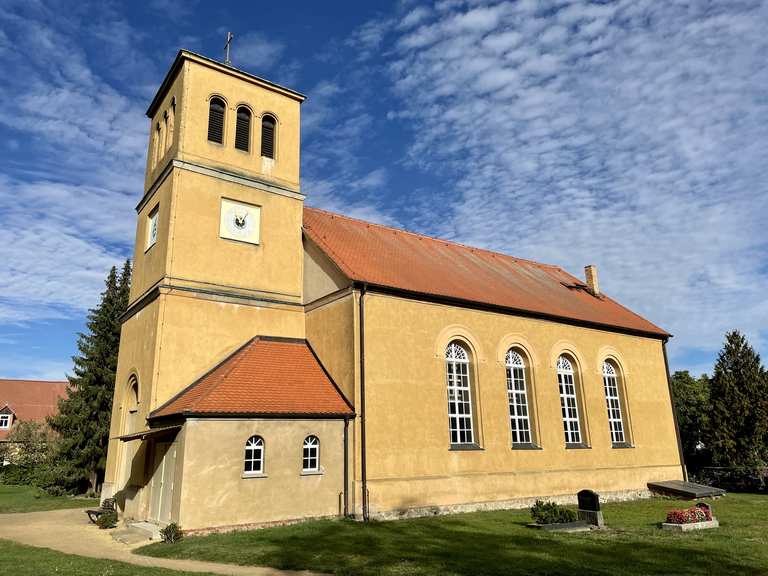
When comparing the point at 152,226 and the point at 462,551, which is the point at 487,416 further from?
the point at 152,226

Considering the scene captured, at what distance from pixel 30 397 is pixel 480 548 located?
61.7 meters

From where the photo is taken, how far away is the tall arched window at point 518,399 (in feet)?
70.4

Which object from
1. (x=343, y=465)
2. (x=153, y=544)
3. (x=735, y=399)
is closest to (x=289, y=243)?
(x=343, y=465)

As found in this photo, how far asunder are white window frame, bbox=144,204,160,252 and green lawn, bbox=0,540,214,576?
34.9 feet

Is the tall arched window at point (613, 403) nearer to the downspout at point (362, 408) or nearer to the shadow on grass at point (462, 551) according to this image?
the shadow on grass at point (462, 551)

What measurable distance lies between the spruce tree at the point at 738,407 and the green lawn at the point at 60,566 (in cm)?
3773

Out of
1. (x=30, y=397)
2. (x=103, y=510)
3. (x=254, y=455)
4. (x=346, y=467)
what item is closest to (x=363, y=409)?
(x=346, y=467)

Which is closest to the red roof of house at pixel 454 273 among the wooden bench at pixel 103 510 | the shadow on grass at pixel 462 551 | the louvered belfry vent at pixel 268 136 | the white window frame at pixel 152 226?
the louvered belfry vent at pixel 268 136

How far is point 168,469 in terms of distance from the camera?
1563 cm

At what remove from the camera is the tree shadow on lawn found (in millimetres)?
10664

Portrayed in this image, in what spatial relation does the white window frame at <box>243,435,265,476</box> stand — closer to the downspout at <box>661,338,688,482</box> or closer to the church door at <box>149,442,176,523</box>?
the church door at <box>149,442,176,523</box>

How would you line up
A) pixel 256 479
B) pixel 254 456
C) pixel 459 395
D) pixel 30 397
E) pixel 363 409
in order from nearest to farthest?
1. pixel 256 479
2. pixel 254 456
3. pixel 363 409
4. pixel 459 395
5. pixel 30 397

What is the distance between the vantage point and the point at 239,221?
2038 centimetres

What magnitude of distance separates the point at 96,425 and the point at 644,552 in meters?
27.5
